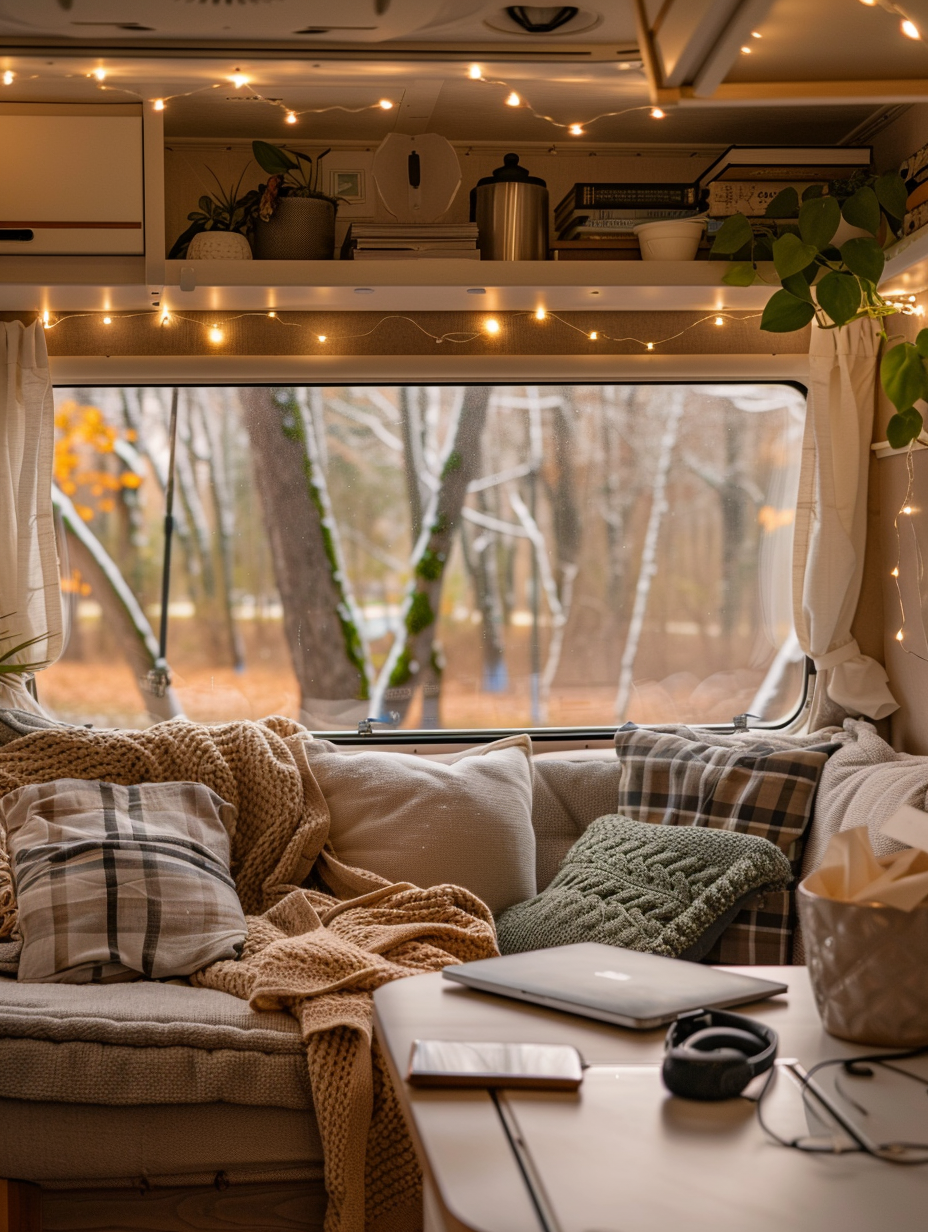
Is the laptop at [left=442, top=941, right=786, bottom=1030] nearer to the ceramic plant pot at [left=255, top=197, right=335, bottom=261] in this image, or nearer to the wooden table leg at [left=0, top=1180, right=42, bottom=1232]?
the wooden table leg at [left=0, top=1180, right=42, bottom=1232]

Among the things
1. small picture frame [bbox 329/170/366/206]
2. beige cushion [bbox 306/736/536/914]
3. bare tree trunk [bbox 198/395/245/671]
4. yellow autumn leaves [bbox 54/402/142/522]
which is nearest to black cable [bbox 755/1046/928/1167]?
beige cushion [bbox 306/736/536/914]

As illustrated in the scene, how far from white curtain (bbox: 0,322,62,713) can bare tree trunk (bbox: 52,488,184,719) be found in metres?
0.26

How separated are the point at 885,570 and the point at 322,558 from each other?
157 centimetres

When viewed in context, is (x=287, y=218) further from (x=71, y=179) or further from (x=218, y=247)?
(x=71, y=179)

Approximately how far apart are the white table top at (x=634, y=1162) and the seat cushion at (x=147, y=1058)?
1.00 m

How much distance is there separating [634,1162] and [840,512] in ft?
8.58

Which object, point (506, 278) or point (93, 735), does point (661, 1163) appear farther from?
point (506, 278)

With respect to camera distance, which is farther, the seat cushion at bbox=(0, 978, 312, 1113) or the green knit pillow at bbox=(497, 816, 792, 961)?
the green knit pillow at bbox=(497, 816, 792, 961)

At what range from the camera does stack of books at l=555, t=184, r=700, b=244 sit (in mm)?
2996

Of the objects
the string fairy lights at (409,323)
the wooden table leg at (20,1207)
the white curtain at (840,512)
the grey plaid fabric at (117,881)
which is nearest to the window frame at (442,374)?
the string fairy lights at (409,323)

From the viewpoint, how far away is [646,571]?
3.49 metres

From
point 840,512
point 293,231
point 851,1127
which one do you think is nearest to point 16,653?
point 293,231

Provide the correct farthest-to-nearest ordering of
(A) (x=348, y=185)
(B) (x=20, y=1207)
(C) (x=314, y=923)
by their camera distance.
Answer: (A) (x=348, y=185), (C) (x=314, y=923), (B) (x=20, y=1207)

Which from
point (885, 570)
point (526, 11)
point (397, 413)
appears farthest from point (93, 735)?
point (885, 570)
